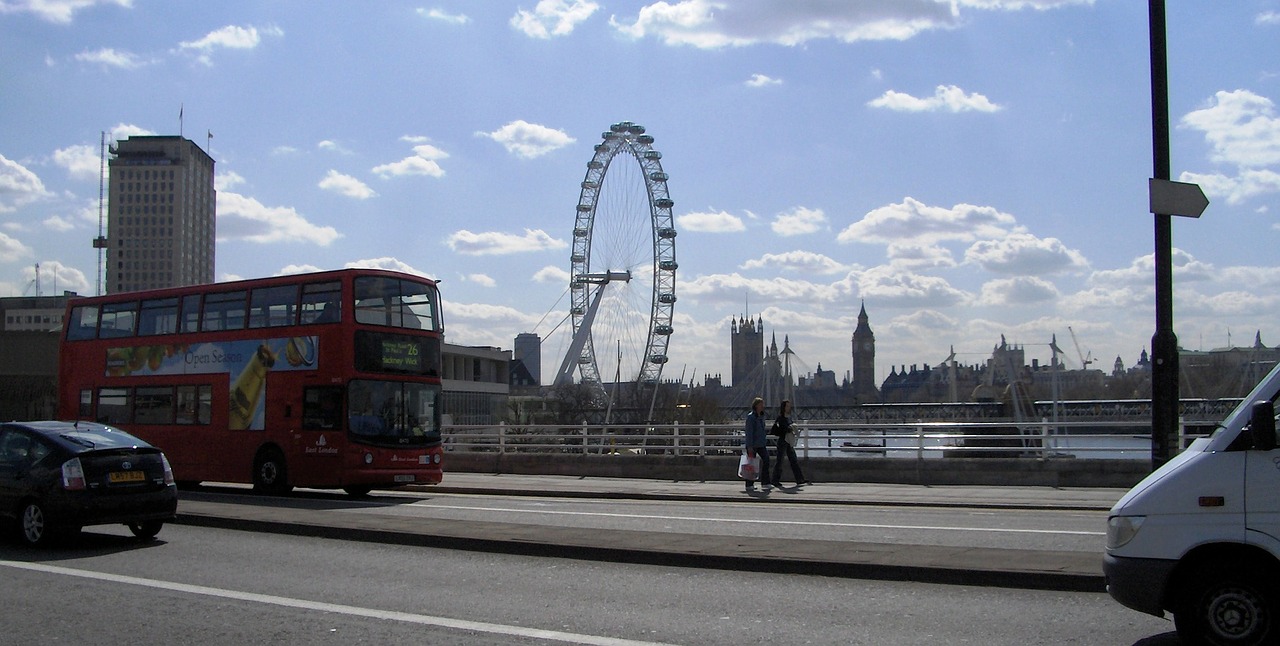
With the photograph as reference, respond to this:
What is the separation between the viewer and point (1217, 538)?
673cm

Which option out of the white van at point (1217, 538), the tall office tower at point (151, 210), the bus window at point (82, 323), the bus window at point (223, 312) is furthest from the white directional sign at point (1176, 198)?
the tall office tower at point (151, 210)

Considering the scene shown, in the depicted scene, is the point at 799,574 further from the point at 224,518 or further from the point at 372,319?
the point at 372,319

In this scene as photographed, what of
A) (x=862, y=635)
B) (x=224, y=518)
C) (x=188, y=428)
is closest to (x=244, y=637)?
(x=862, y=635)

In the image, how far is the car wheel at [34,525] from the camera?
42.5ft

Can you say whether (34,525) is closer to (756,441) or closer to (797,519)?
(797,519)

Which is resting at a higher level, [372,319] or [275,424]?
[372,319]

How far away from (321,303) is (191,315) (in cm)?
410

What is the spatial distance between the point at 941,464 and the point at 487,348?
9397 centimetres

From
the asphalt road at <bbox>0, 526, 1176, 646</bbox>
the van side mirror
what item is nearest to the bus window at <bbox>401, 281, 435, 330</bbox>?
the asphalt road at <bbox>0, 526, 1176, 646</bbox>

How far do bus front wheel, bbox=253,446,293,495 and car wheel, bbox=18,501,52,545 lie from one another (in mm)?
8859

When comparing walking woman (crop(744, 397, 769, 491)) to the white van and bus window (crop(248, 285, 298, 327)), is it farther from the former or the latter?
the white van

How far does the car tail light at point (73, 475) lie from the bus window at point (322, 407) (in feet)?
27.9

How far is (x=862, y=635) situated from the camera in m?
7.66

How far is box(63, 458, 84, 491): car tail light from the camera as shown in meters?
12.9
